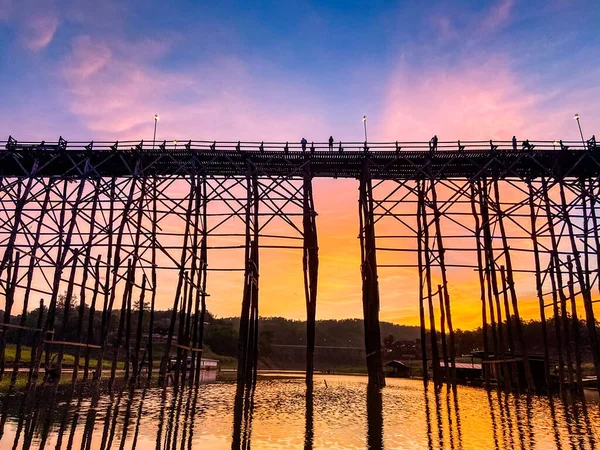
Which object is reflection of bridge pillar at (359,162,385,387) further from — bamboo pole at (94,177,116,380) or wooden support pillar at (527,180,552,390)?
bamboo pole at (94,177,116,380)

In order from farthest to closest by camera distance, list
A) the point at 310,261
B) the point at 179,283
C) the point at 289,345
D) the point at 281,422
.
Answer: the point at 289,345
the point at 310,261
the point at 179,283
the point at 281,422

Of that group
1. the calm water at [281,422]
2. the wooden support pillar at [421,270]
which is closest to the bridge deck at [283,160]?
the wooden support pillar at [421,270]

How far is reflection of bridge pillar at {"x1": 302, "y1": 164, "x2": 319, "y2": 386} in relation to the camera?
61.6 feet

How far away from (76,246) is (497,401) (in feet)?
56.7

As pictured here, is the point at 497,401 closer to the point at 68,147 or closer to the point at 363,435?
the point at 363,435

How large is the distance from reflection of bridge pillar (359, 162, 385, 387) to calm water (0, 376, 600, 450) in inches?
160

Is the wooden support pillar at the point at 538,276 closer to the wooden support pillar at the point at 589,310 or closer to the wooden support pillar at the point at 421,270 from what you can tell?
the wooden support pillar at the point at 589,310

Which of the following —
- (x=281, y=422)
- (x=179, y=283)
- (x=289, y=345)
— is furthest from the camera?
(x=289, y=345)

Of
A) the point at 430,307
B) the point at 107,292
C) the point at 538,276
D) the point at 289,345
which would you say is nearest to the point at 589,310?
the point at 538,276

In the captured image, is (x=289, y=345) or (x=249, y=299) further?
(x=289, y=345)

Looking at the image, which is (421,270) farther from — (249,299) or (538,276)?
(249,299)

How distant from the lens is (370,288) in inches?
790

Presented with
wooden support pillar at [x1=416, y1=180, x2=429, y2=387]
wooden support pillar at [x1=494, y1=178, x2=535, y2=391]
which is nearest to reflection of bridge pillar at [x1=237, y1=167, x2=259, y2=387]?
wooden support pillar at [x1=416, y1=180, x2=429, y2=387]

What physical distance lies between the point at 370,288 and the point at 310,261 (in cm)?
303
